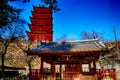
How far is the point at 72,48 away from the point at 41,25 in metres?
31.2

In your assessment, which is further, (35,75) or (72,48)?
(35,75)

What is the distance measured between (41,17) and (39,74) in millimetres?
32980

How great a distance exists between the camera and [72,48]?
55.3 feet

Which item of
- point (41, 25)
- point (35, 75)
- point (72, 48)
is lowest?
point (35, 75)

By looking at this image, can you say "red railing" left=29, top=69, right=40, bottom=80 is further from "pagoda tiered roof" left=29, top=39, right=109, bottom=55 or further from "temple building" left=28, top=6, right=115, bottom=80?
"pagoda tiered roof" left=29, top=39, right=109, bottom=55

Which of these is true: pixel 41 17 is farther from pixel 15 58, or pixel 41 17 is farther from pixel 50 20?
pixel 15 58

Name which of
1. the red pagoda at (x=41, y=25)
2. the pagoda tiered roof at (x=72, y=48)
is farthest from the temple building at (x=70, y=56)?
the red pagoda at (x=41, y=25)

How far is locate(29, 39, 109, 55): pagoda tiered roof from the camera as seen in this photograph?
15488 mm

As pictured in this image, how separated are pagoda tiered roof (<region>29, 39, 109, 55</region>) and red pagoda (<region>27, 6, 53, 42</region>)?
25481 millimetres

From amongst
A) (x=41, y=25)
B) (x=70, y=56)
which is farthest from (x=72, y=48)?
(x=41, y=25)

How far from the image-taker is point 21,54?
44500mm

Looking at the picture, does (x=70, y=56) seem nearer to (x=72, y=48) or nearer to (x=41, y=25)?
(x=72, y=48)

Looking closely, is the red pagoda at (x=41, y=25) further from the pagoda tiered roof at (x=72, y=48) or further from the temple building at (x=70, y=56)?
the pagoda tiered roof at (x=72, y=48)

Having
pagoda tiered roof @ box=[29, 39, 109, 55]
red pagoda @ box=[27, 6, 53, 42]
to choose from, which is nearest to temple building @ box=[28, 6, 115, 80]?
pagoda tiered roof @ box=[29, 39, 109, 55]
